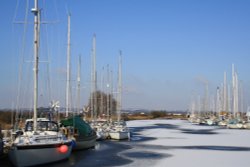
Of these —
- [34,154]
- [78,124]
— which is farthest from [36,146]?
[78,124]

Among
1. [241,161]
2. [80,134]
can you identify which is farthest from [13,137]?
[241,161]

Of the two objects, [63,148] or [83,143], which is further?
[83,143]

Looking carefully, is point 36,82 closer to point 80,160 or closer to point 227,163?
point 80,160

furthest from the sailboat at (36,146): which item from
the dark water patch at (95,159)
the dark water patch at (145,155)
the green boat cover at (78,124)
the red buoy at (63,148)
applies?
the green boat cover at (78,124)

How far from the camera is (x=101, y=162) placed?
28.9 metres

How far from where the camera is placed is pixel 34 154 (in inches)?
977

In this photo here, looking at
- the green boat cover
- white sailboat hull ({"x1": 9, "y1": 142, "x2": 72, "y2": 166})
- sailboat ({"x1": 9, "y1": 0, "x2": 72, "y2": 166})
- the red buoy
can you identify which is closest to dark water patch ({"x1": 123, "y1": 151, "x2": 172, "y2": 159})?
the green boat cover

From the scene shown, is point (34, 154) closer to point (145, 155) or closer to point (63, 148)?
point (63, 148)

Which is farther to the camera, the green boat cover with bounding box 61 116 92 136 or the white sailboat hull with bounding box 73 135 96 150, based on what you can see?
the green boat cover with bounding box 61 116 92 136

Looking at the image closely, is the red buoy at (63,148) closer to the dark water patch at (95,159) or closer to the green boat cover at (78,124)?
the dark water patch at (95,159)

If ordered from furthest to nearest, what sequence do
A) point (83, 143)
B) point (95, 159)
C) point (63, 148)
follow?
point (83, 143) < point (95, 159) < point (63, 148)

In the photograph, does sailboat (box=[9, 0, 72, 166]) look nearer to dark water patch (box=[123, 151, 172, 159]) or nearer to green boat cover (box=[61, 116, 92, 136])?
dark water patch (box=[123, 151, 172, 159])

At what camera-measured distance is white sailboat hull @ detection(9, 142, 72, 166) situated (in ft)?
79.5

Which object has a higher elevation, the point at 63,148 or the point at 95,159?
the point at 63,148
